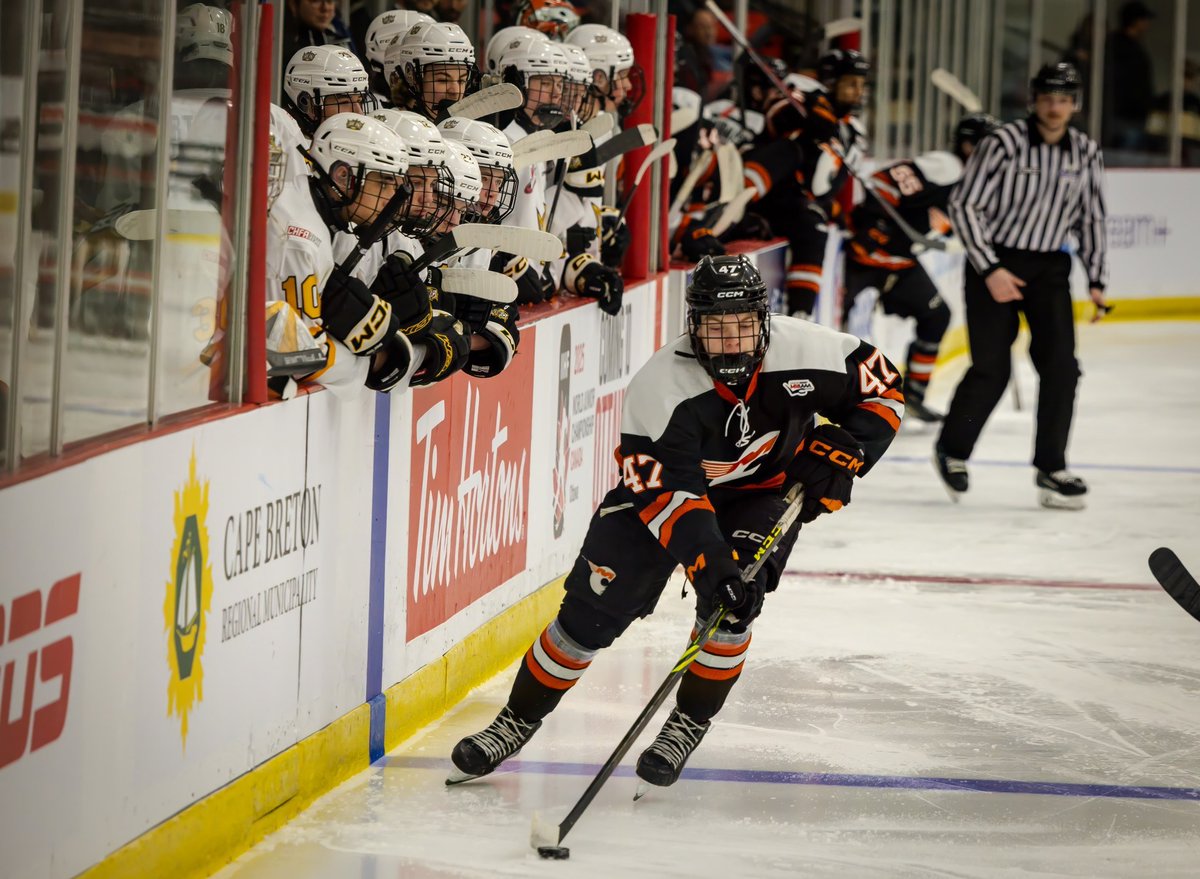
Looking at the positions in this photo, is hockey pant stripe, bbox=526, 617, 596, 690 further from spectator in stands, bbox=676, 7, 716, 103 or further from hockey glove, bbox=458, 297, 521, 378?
spectator in stands, bbox=676, 7, 716, 103

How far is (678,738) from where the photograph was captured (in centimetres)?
397

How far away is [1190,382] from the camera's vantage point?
1112 centimetres

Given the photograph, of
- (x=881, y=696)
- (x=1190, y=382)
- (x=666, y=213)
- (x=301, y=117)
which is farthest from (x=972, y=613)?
(x=1190, y=382)

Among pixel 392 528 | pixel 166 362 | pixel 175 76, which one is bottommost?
pixel 392 528

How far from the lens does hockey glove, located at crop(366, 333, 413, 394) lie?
392cm

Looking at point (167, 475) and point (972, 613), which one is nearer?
point (167, 475)

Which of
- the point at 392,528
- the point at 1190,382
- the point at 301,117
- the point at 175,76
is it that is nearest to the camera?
the point at 175,76

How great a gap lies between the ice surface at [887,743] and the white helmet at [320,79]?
1451 mm

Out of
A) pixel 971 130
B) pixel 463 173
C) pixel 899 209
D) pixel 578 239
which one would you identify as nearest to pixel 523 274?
pixel 578 239

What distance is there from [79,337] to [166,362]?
334 mm

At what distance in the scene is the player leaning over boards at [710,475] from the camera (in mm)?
A: 3754

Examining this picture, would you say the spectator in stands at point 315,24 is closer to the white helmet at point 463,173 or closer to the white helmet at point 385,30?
the white helmet at point 385,30

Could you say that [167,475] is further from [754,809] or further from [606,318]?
[606,318]

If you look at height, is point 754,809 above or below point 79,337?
below
